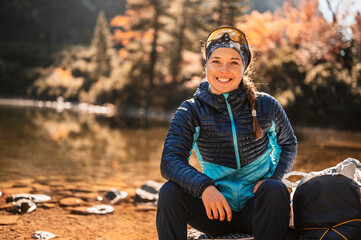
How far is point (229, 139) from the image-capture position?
191 centimetres

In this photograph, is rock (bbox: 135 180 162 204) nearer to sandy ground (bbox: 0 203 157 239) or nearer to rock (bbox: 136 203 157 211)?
rock (bbox: 136 203 157 211)

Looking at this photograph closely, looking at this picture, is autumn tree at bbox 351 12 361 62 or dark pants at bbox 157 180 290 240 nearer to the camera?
dark pants at bbox 157 180 290 240

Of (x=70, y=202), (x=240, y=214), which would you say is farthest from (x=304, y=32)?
(x=240, y=214)

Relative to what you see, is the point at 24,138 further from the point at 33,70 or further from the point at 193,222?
the point at 33,70

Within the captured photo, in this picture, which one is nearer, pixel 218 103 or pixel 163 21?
pixel 218 103

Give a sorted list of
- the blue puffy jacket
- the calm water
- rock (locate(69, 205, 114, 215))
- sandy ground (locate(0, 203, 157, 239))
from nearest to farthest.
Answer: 1. the blue puffy jacket
2. sandy ground (locate(0, 203, 157, 239))
3. rock (locate(69, 205, 114, 215))
4. the calm water

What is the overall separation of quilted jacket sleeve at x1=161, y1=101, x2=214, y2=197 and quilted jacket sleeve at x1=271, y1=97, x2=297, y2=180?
1.70 feet

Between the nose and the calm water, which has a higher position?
the nose

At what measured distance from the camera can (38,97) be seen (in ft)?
106

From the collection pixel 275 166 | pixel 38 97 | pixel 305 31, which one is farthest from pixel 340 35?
pixel 38 97

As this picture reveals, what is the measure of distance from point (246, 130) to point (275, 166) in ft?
1.17

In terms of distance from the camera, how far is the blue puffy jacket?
1.89 m

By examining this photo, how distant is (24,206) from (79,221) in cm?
58

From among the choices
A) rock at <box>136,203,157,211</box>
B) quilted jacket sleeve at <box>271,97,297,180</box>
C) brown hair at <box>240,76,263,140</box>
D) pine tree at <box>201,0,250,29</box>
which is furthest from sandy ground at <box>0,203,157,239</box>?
pine tree at <box>201,0,250,29</box>
